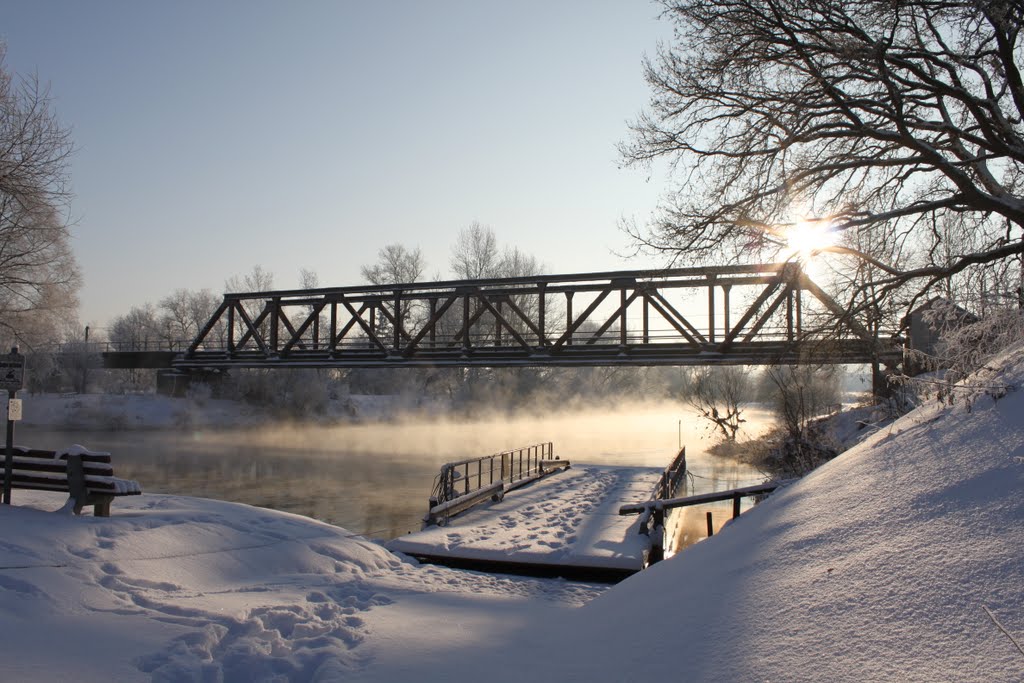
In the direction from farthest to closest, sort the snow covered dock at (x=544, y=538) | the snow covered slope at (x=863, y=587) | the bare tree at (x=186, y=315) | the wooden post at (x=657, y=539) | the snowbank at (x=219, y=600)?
the bare tree at (x=186, y=315) → the wooden post at (x=657, y=539) → the snow covered dock at (x=544, y=538) → the snowbank at (x=219, y=600) → the snow covered slope at (x=863, y=587)

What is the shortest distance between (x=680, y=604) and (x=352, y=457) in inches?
1348

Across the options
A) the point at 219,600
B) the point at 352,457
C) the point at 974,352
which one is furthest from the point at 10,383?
the point at 352,457

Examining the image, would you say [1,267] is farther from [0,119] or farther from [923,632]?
[923,632]

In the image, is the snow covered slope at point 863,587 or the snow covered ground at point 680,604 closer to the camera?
the snow covered slope at point 863,587

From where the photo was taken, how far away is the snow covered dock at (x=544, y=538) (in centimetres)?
1242

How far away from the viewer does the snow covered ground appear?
4086 millimetres

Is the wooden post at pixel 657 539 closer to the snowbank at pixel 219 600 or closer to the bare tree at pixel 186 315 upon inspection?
the snowbank at pixel 219 600

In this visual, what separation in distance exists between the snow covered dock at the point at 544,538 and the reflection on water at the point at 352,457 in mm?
3136

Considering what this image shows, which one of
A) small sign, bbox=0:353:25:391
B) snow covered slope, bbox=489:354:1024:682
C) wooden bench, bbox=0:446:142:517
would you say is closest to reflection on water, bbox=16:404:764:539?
wooden bench, bbox=0:446:142:517

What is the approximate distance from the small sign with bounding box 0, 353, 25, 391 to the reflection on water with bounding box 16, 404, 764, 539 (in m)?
8.29

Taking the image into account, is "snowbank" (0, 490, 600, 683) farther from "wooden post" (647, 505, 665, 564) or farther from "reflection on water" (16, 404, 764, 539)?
"reflection on water" (16, 404, 764, 539)

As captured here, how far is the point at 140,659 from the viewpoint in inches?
239

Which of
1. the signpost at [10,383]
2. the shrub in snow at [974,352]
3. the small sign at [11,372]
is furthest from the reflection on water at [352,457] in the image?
the shrub in snow at [974,352]

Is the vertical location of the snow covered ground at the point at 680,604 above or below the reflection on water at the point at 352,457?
above
